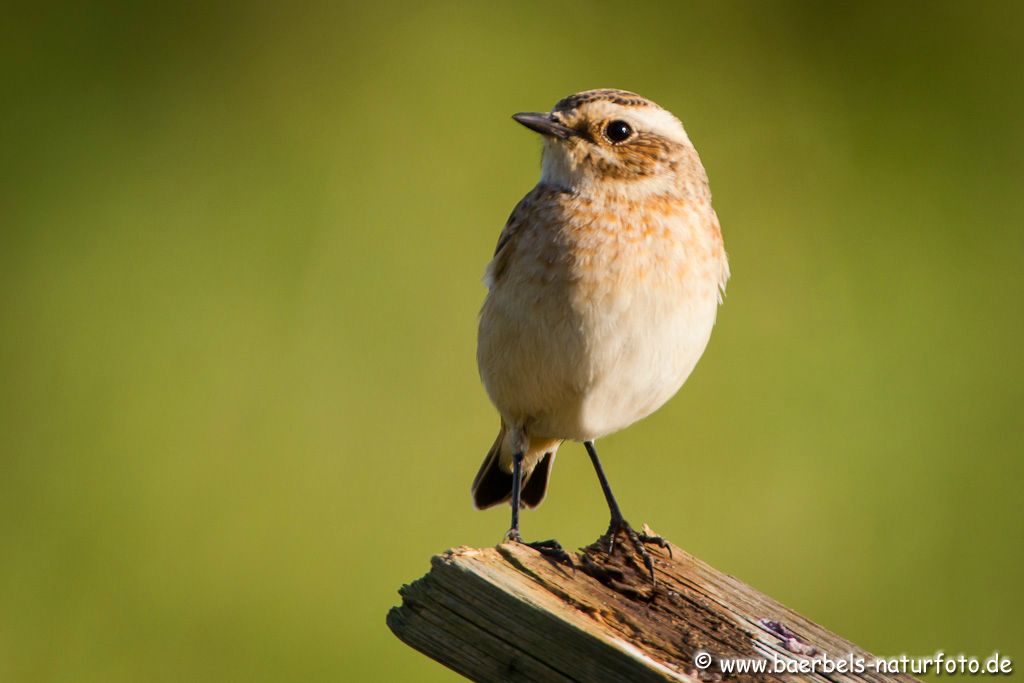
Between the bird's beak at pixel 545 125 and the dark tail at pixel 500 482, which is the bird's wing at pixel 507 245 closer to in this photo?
the bird's beak at pixel 545 125

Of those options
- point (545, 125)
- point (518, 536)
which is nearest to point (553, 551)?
point (518, 536)

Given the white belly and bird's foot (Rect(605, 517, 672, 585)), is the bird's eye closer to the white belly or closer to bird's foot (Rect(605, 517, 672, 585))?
the white belly

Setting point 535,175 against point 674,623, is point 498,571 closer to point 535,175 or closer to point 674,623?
point 674,623

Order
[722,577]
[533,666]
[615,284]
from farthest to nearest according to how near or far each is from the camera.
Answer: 1. [615,284]
2. [722,577]
3. [533,666]

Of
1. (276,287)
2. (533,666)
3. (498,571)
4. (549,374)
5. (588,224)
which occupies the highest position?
(276,287)

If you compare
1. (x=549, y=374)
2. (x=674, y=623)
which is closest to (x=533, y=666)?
(x=674, y=623)

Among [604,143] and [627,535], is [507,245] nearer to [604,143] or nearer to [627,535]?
[604,143]

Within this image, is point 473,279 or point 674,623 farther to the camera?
point 473,279

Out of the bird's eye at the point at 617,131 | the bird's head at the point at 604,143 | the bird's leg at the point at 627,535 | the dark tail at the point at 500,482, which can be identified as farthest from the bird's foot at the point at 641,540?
the bird's eye at the point at 617,131

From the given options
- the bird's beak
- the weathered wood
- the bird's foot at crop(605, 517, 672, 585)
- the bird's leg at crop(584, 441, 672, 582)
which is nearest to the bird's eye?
the bird's beak
